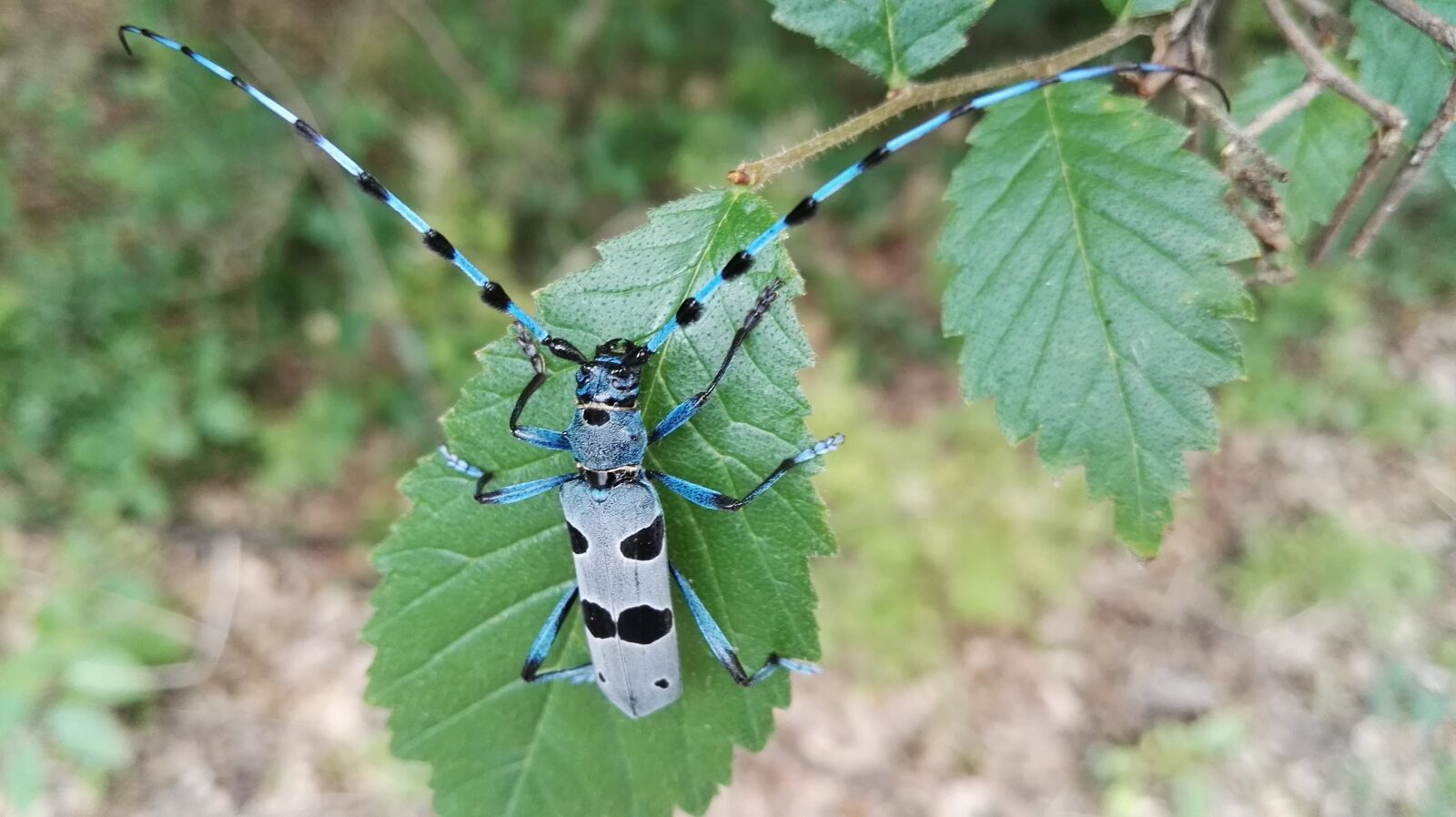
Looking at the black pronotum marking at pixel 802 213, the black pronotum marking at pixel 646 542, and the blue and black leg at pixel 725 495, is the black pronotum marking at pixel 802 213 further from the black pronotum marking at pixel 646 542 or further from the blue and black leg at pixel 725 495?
the black pronotum marking at pixel 646 542

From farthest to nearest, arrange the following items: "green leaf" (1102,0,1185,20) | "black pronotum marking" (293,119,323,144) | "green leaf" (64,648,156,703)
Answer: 1. "green leaf" (64,648,156,703)
2. "black pronotum marking" (293,119,323,144)
3. "green leaf" (1102,0,1185,20)

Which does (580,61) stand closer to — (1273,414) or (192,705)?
(192,705)

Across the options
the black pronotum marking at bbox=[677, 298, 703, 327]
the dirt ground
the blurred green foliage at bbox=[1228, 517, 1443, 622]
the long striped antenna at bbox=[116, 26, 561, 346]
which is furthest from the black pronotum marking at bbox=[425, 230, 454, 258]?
the blurred green foliage at bbox=[1228, 517, 1443, 622]

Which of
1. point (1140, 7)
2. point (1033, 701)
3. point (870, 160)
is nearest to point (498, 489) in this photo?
point (870, 160)

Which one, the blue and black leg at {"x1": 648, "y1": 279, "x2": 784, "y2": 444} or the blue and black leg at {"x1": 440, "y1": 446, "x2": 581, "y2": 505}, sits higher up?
the blue and black leg at {"x1": 440, "y1": 446, "x2": 581, "y2": 505}

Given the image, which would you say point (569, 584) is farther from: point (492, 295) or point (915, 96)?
point (915, 96)

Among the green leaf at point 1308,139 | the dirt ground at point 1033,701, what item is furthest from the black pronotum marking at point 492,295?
the dirt ground at point 1033,701

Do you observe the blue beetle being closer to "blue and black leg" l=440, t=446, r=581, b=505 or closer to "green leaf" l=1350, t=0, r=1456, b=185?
"blue and black leg" l=440, t=446, r=581, b=505
